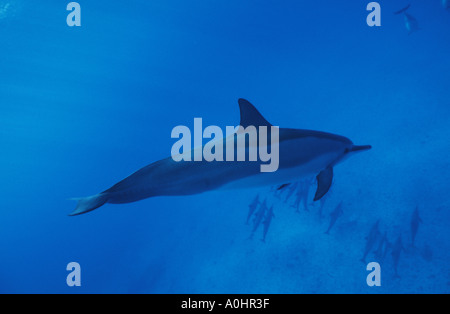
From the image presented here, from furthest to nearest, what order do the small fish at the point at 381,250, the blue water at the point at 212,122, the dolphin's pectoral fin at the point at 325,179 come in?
the blue water at the point at 212,122 < the small fish at the point at 381,250 < the dolphin's pectoral fin at the point at 325,179

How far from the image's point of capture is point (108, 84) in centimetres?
3259

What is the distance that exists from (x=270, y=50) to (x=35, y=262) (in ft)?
112

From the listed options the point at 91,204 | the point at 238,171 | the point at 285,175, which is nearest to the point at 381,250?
the point at 285,175

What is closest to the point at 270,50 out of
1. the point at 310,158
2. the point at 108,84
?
the point at 108,84

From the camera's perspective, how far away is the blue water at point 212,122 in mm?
9469

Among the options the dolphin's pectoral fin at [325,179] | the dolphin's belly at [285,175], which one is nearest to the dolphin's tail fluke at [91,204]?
the dolphin's belly at [285,175]

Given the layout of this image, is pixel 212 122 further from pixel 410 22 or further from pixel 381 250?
pixel 381 250

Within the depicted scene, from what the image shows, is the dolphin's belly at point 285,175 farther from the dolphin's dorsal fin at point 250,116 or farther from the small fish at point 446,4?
the small fish at point 446,4

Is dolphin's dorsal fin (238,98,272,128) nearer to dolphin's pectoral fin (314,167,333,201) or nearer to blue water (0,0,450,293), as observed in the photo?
dolphin's pectoral fin (314,167,333,201)

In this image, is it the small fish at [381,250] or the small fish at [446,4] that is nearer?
the small fish at [381,250]

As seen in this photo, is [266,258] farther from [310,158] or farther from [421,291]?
[310,158]

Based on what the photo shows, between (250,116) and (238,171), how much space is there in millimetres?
587

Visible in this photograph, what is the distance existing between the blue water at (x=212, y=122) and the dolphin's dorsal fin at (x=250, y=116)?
6.47 meters
